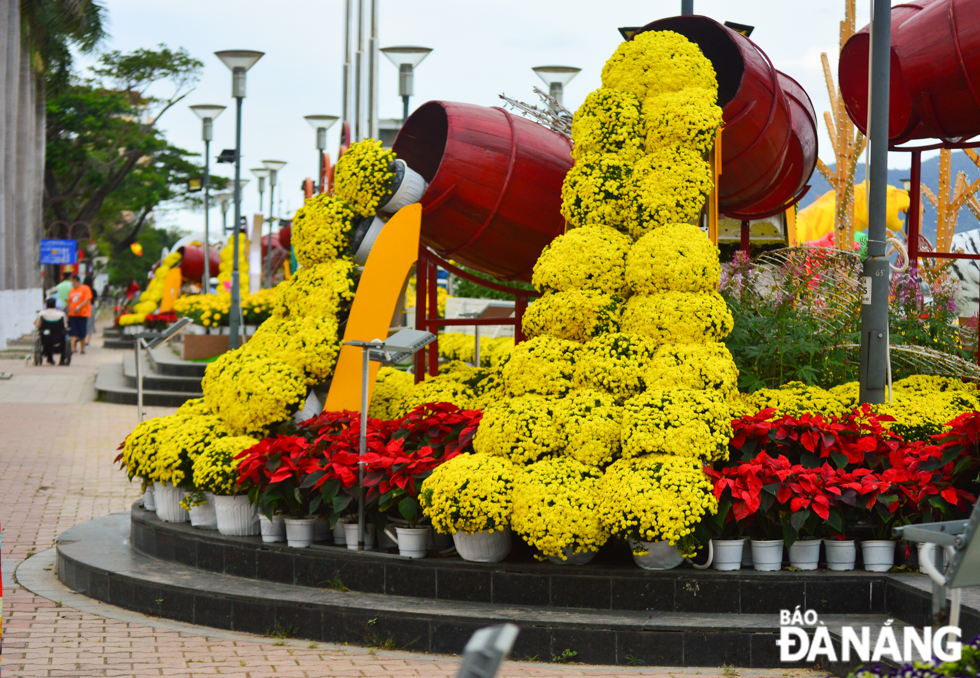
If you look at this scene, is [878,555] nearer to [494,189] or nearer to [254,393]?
[254,393]

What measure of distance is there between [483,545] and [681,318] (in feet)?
5.55

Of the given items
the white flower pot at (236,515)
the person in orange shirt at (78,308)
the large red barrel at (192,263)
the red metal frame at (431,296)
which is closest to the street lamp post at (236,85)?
the person in orange shirt at (78,308)

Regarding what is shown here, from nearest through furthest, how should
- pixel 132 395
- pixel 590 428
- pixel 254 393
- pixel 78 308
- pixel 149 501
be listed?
1. pixel 590 428
2. pixel 254 393
3. pixel 149 501
4. pixel 132 395
5. pixel 78 308

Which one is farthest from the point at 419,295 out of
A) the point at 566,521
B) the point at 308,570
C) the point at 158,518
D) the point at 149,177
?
the point at 149,177

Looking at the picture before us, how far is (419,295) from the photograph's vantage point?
368 inches

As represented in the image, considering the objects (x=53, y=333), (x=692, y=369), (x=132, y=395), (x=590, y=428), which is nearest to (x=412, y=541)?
(x=590, y=428)

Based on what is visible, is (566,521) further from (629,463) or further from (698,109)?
(698,109)

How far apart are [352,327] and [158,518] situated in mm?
1880

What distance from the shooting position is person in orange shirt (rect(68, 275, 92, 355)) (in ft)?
78.5

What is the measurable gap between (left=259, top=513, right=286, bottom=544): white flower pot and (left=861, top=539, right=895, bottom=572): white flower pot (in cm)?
324

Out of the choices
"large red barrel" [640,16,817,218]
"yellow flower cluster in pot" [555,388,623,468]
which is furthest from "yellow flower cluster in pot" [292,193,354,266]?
"yellow flower cluster in pot" [555,388,623,468]

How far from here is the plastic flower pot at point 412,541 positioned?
18.6 ft

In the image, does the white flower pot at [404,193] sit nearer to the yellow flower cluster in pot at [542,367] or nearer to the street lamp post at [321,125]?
the yellow flower cluster in pot at [542,367]

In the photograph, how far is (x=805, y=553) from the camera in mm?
5395
